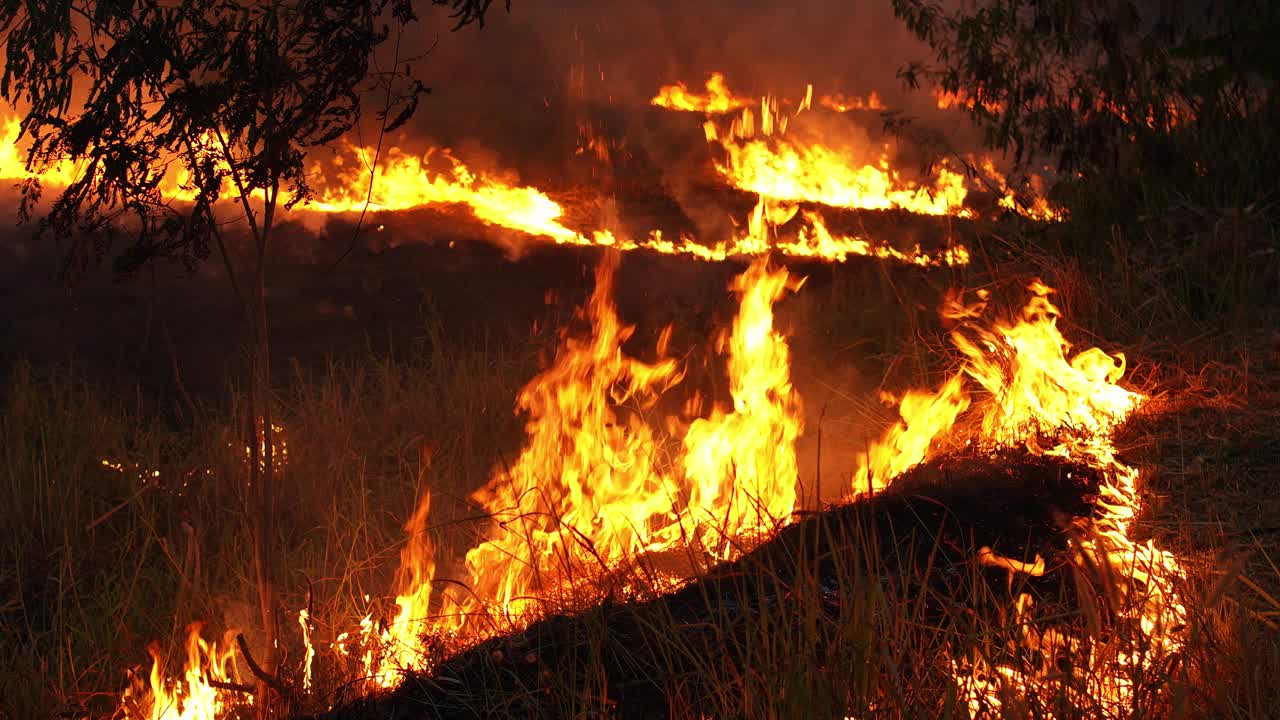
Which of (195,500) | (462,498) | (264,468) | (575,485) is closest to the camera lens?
(264,468)

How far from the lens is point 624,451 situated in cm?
661

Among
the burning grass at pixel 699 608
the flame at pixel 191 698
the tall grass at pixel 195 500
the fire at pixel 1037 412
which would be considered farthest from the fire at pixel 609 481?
the flame at pixel 191 698

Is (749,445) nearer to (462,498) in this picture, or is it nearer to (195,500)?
(462,498)

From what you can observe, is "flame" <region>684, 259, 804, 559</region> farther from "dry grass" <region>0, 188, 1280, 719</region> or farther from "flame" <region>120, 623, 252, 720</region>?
"flame" <region>120, 623, 252, 720</region>

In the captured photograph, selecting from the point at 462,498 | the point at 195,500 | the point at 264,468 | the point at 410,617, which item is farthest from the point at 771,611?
the point at 195,500

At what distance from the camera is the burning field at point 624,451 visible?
3264mm

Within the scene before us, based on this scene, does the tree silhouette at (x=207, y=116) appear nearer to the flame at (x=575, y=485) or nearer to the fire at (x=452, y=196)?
the flame at (x=575, y=485)

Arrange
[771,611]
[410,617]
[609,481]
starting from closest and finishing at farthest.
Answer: [771,611]
[410,617]
[609,481]

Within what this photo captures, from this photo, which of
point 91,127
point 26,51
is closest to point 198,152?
point 91,127

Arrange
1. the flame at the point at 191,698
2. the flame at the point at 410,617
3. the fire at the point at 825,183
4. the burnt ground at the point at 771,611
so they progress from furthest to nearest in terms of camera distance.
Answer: the fire at the point at 825,183
the flame at the point at 191,698
the flame at the point at 410,617
the burnt ground at the point at 771,611

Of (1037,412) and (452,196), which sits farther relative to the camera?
(452,196)

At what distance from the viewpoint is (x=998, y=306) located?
303 inches

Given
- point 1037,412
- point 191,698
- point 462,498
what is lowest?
point 191,698

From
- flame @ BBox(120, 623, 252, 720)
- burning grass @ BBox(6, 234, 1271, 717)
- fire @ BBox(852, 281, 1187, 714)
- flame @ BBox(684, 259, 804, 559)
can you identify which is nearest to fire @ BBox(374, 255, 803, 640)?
flame @ BBox(684, 259, 804, 559)
